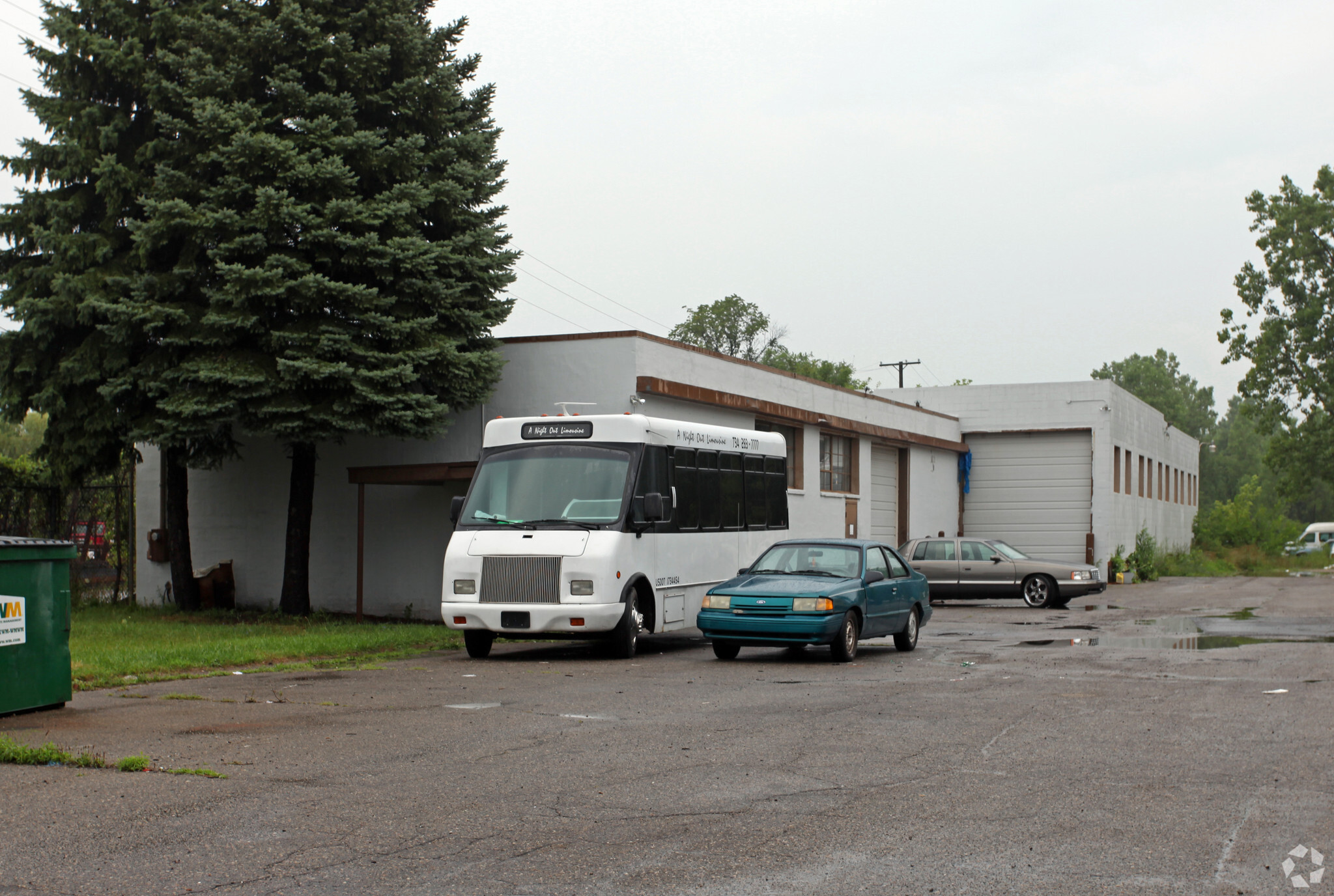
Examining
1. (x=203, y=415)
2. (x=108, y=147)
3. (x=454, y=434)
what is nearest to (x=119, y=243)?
(x=108, y=147)

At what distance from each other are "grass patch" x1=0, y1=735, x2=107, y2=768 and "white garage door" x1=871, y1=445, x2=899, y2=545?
2653 cm

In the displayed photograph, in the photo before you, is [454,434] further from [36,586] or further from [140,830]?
[140,830]

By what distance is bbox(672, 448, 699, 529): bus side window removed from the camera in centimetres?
1764

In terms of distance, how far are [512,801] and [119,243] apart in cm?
1746

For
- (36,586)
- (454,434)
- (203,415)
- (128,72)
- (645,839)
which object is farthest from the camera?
(454,434)

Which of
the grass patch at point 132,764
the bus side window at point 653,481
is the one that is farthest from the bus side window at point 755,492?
the grass patch at point 132,764

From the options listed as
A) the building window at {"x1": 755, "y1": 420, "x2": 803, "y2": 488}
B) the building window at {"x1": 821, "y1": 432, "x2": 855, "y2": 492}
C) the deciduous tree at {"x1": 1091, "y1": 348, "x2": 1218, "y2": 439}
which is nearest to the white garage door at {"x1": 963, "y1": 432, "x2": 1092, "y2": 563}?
the building window at {"x1": 821, "y1": 432, "x2": 855, "y2": 492}

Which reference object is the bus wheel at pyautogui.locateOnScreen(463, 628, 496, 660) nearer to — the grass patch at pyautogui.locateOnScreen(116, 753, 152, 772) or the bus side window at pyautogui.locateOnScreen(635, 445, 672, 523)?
the bus side window at pyautogui.locateOnScreen(635, 445, 672, 523)

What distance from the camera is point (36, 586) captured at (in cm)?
1053

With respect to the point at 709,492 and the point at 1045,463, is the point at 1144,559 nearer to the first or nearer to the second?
the point at 1045,463

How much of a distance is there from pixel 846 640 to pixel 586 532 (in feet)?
10.9

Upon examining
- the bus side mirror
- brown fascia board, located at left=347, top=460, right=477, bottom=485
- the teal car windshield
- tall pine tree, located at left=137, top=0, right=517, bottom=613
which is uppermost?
tall pine tree, located at left=137, top=0, right=517, bottom=613

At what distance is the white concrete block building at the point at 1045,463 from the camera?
3900 centimetres

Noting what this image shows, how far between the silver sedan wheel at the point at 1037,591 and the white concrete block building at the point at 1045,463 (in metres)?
11.6
